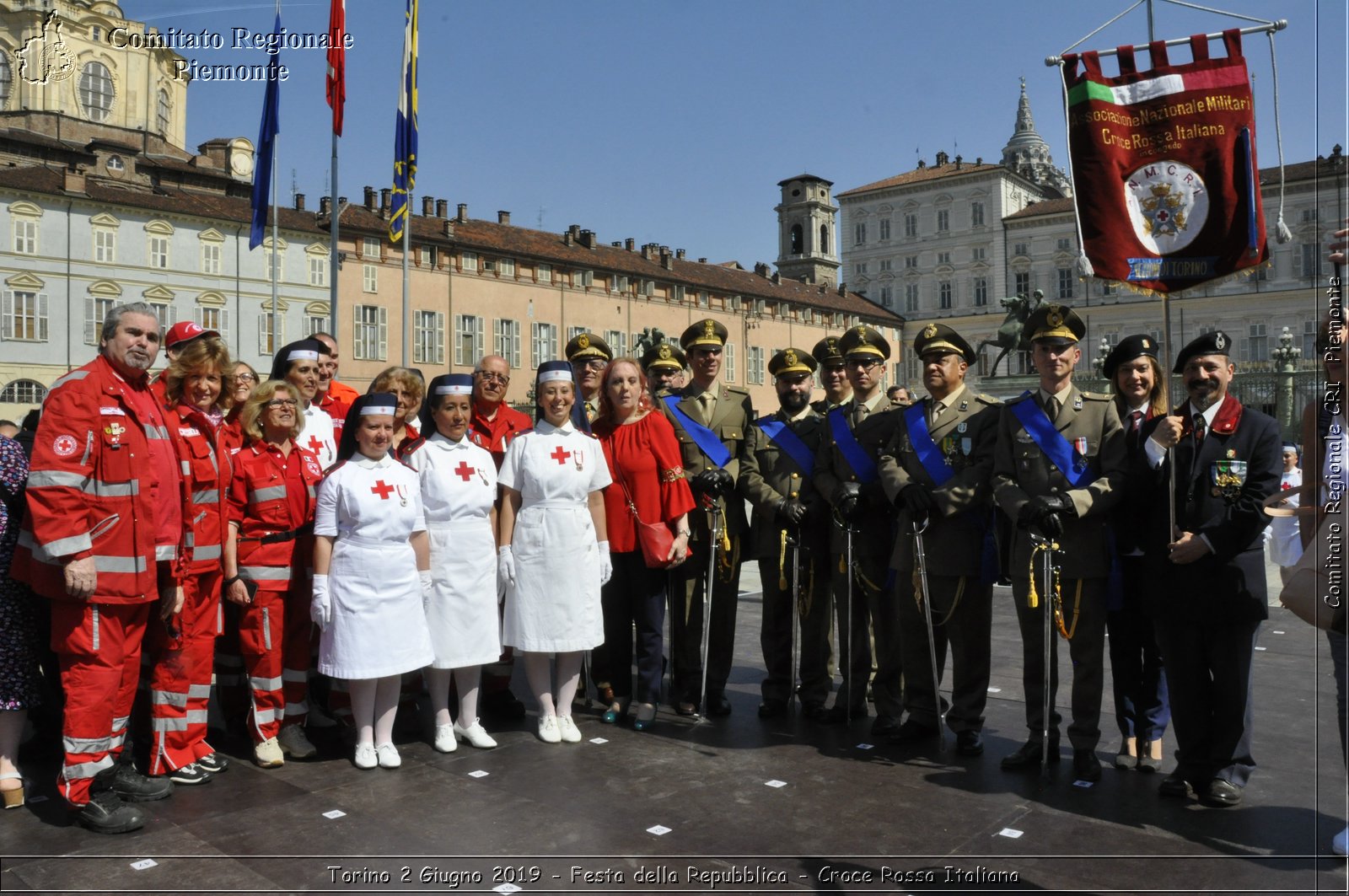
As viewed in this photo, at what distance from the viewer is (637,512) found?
20.0ft

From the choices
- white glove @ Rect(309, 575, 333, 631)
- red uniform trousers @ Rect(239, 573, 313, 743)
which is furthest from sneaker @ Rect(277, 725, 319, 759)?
white glove @ Rect(309, 575, 333, 631)

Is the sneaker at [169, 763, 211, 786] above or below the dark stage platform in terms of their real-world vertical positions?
above

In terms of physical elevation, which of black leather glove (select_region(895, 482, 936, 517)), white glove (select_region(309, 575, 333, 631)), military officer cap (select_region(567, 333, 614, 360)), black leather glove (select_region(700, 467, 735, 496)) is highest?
military officer cap (select_region(567, 333, 614, 360))

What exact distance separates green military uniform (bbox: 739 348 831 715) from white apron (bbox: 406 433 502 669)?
1.60m

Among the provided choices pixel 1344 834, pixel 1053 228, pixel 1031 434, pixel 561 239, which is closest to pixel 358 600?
pixel 1031 434

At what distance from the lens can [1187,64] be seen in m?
4.50

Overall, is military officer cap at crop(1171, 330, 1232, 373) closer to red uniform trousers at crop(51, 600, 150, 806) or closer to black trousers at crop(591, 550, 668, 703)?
black trousers at crop(591, 550, 668, 703)

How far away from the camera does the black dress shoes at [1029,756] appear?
512 centimetres

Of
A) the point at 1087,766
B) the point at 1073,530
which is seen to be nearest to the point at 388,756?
the point at 1087,766

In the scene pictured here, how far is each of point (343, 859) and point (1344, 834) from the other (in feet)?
12.4

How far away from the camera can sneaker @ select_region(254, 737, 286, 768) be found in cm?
520

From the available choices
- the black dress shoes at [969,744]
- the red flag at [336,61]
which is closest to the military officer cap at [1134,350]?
the black dress shoes at [969,744]

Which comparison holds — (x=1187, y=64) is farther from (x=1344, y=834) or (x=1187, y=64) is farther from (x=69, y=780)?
(x=69, y=780)

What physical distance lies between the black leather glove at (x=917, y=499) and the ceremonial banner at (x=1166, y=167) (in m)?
1.44
